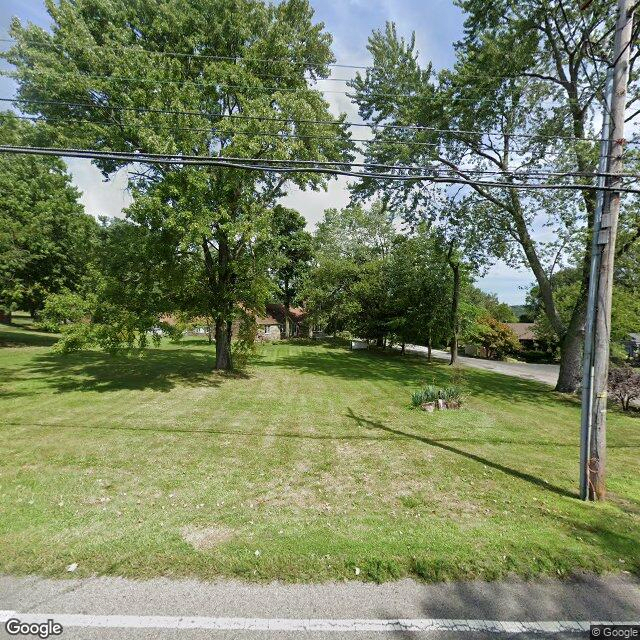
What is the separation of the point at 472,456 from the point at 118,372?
13.4 meters

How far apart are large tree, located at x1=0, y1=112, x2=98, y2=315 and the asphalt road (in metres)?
16.1

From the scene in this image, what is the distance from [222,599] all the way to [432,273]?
22958mm

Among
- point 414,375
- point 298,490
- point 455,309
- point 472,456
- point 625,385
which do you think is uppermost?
point 455,309

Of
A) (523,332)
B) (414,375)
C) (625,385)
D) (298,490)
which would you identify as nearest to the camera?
(298,490)

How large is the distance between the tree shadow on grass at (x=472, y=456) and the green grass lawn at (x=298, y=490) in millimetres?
44

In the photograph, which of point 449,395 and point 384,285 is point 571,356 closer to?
point 449,395

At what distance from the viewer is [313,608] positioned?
118 inches

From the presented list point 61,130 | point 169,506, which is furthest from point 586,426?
point 61,130

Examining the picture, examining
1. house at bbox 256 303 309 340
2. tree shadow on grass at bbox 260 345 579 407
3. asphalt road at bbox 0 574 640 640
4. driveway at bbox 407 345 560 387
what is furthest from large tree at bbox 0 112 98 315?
driveway at bbox 407 345 560 387

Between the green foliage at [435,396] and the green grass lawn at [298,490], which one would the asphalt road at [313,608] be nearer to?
the green grass lawn at [298,490]

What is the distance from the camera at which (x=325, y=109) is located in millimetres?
12891

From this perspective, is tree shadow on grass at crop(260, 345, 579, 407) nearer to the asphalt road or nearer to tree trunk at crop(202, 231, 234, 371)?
tree trunk at crop(202, 231, 234, 371)

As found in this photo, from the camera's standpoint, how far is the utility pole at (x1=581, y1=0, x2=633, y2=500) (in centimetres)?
487

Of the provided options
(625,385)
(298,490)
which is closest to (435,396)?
(298,490)
